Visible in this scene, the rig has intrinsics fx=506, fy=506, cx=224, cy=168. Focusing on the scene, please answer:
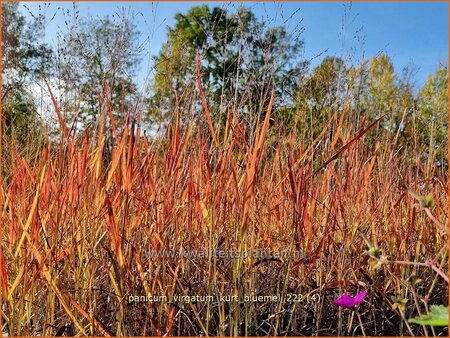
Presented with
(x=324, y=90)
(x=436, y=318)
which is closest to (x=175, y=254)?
(x=436, y=318)

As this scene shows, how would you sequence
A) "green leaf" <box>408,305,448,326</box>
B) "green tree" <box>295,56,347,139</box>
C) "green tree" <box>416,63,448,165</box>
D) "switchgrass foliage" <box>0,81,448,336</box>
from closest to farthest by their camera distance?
1. "green leaf" <box>408,305,448,326</box>
2. "switchgrass foliage" <box>0,81,448,336</box>
3. "green tree" <box>416,63,448,165</box>
4. "green tree" <box>295,56,347,139</box>

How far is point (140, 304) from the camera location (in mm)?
1268

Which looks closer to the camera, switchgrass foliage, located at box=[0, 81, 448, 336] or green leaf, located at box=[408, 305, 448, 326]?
green leaf, located at box=[408, 305, 448, 326]

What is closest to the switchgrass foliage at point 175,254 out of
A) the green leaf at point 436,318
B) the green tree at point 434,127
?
the green tree at point 434,127

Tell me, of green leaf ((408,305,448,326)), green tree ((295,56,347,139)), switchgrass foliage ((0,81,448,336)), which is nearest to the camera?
green leaf ((408,305,448,326))

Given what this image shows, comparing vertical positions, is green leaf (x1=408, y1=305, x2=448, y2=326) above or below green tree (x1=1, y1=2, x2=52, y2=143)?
below

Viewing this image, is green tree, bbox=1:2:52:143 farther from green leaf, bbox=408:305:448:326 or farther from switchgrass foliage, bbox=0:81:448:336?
green leaf, bbox=408:305:448:326

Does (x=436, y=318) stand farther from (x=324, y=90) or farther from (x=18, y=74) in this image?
(x=18, y=74)

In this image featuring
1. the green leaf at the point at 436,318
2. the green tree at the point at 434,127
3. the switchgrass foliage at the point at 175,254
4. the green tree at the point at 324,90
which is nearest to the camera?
the green leaf at the point at 436,318

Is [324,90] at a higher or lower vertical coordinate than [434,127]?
higher

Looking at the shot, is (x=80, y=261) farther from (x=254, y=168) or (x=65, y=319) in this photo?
(x=254, y=168)

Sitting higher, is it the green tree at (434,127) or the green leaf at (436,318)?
the green tree at (434,127)

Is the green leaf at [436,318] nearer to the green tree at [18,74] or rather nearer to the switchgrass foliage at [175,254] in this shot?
the switchgrass foliage at [175,254]

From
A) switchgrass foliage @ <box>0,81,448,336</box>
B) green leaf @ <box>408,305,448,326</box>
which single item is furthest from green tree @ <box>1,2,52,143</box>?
green leaf @ <box>408,305,448,326</box>
